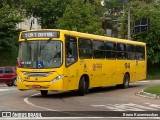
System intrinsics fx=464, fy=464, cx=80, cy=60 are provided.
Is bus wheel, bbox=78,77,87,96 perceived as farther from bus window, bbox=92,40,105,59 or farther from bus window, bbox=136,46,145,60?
bus window, bbox=136,46,145,60

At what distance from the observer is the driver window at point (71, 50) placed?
21467 millimetres

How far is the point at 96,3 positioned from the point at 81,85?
175 feet

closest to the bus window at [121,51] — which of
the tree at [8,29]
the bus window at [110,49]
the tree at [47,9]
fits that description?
the bus window at [110,49]

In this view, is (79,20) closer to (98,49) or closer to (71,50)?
(98,49)

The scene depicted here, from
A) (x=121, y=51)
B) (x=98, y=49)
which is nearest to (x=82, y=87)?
(x=98, y=49)

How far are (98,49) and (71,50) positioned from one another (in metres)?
3.69

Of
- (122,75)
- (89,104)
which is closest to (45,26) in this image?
(122,75)

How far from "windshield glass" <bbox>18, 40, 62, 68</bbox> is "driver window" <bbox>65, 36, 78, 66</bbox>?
49cm

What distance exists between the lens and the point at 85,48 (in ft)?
77.0

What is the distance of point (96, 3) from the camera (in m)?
74.9

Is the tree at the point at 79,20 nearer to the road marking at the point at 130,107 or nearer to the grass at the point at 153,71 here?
the grass at the point at 153,71

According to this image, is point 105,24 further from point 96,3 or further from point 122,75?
point 122,75

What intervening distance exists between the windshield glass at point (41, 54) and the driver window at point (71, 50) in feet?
1.60

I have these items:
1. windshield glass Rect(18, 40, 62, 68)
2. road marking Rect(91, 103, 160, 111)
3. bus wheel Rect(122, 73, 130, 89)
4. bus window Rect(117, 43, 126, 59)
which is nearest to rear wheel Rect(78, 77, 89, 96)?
windshield glass Rect(18, 40, 62, 68)
